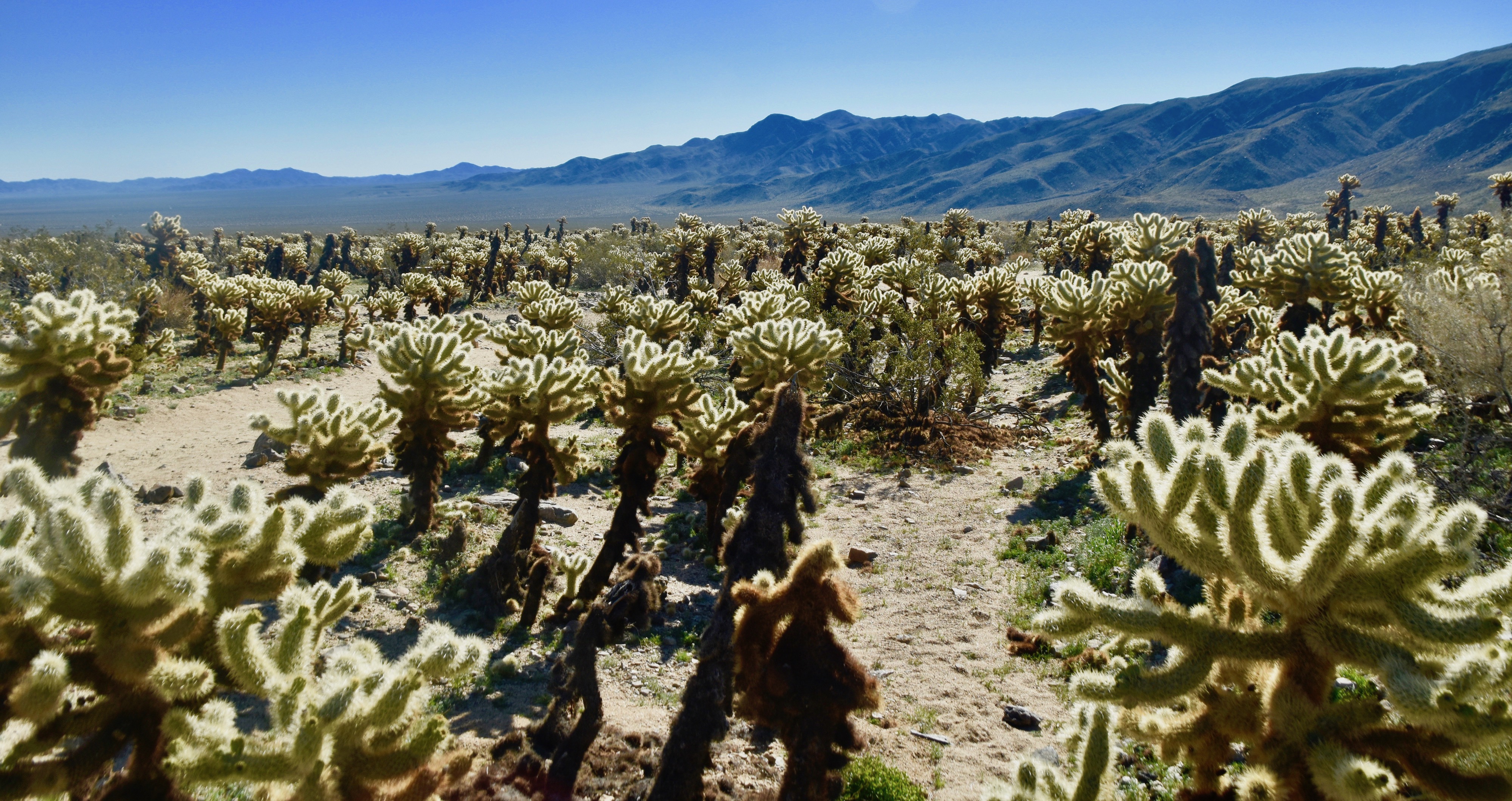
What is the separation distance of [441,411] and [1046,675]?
23.0 ft

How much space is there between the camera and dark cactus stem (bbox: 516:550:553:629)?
7.84 m

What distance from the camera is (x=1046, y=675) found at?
6.75m

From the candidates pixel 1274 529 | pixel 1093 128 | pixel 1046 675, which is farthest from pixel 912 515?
pixel 1093 128

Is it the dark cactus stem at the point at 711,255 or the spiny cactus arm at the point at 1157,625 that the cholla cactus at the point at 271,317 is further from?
the spiny cactus arm at the point at 1157,625

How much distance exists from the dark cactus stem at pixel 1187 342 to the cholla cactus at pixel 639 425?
263 inches

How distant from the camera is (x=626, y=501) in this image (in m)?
8.14

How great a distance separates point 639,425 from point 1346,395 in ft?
20.9

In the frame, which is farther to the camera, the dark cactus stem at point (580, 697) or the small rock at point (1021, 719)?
the small rock at point (1021, 719)

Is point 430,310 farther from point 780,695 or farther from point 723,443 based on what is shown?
point 780,695

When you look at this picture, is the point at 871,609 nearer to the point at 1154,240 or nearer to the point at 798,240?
the point at 1154,240

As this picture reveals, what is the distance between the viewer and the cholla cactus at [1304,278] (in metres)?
12.9

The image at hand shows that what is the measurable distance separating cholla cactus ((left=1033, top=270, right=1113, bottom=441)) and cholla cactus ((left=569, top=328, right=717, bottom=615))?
662cm

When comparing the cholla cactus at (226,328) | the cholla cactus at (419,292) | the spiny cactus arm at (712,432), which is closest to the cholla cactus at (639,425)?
the spiny cactus arm at (712,432)

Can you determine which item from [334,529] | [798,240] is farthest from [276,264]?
[334,529]
